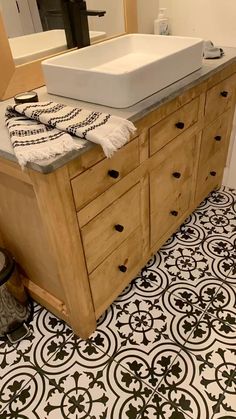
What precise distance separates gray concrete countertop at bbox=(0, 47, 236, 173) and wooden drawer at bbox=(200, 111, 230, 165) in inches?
11.4

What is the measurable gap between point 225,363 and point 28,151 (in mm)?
1047

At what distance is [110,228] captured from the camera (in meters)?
1.12

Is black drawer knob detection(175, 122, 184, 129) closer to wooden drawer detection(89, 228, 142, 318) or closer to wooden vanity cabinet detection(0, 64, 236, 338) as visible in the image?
wooden vanity cabinet detection(0, 64, 236, 338)

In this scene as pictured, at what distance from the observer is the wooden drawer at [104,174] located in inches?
35.8

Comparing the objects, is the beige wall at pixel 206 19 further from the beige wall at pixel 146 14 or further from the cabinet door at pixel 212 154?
the cabinet door at pixel 212 154

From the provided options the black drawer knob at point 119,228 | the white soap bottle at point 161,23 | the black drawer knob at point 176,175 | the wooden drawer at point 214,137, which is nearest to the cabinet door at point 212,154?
the wooden drawer at point 214,137

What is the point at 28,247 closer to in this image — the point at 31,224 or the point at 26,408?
the point at 31,224

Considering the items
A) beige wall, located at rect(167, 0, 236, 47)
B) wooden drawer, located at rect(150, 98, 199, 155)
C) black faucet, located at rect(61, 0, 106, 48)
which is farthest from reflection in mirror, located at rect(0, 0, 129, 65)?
wooden drawer, located at rect(150, 98, 199, 155)

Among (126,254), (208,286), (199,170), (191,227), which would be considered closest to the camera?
(126,254)

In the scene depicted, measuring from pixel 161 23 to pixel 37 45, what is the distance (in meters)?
0.75

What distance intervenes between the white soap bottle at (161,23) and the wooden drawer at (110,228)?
1.01 meters

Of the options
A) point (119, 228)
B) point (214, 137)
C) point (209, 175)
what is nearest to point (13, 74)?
point (119, 228)

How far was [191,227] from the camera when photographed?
1797 millimetres

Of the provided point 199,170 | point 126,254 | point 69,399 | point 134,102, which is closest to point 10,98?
point 134,102
